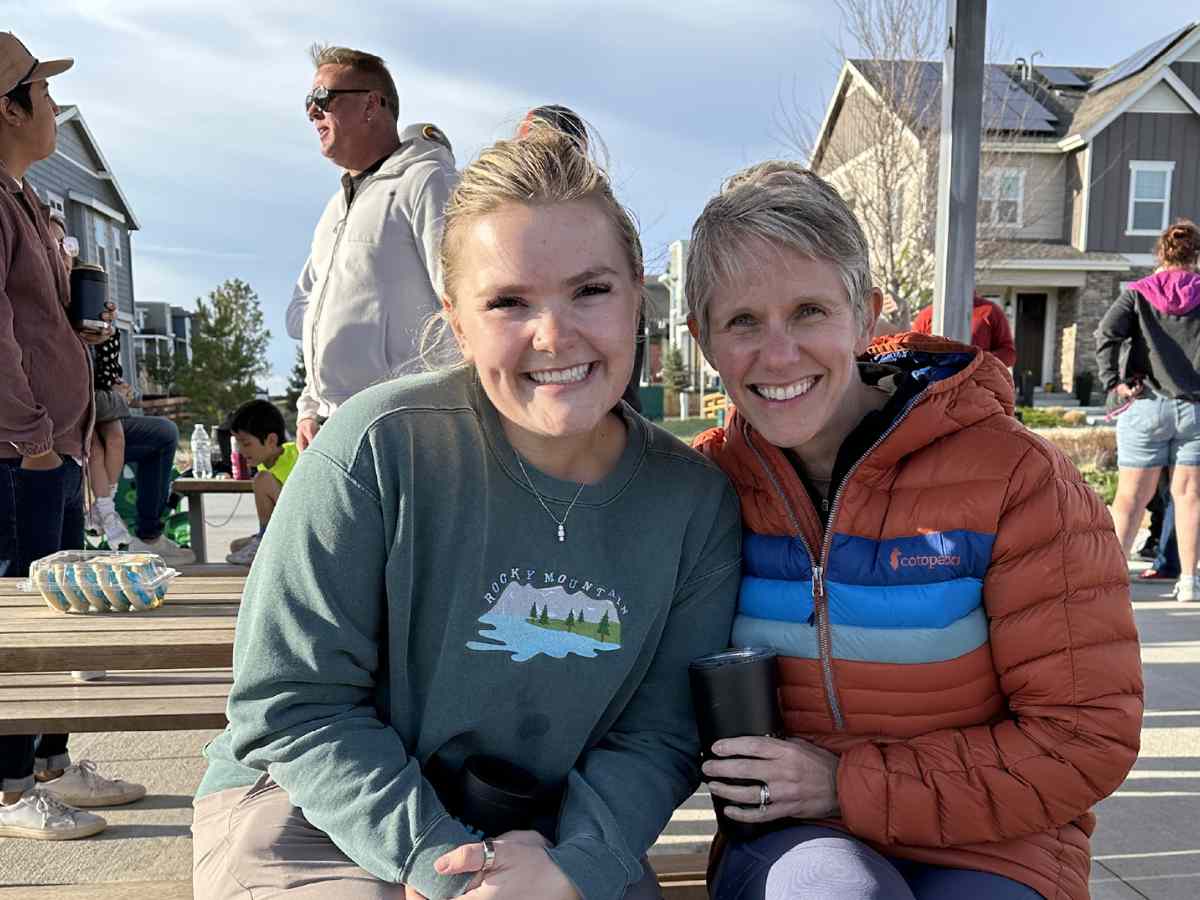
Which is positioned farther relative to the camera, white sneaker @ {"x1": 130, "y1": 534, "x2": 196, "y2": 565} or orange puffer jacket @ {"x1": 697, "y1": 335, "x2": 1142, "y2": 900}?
white sneaker @ {"x1": 130, "y1": 534, "x2": 196, "y2": 565}

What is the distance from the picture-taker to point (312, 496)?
1.62 metres

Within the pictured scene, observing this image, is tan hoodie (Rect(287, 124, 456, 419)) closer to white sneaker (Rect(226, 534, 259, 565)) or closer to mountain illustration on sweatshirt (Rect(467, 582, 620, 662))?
mountain illustration on sweatshirt (Rect(467, 582, 620, 662))

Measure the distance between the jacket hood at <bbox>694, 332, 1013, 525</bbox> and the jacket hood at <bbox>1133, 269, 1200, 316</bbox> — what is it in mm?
4755

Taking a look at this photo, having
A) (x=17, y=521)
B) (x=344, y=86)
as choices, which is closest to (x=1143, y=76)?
(x=344, y=86)

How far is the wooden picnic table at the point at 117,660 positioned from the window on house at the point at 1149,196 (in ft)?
84.0


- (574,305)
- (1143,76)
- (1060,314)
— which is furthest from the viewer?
(1060,314)

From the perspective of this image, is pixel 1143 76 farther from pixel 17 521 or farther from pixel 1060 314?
pixel 17 521

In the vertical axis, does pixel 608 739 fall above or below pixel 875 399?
below

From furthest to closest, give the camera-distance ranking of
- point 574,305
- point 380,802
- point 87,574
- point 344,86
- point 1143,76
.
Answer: point 1143,76
point 344,86
point 87,574
point 574,305
point 380,802

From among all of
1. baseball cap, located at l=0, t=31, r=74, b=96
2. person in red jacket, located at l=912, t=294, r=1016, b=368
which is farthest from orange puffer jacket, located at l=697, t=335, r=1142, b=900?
person in red jacket, located at l=912, t=294, r=1016, b=368

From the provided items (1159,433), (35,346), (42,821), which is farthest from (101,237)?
(1159,433)

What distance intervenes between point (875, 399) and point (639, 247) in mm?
615

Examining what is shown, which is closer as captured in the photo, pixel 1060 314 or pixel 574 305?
pixel 574 305

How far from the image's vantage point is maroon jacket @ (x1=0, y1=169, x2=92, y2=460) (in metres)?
2.91
